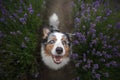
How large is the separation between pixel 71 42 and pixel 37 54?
671 mm

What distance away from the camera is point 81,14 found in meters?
3.90

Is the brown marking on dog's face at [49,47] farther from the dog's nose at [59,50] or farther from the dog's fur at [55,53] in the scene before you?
the dog's nose at [59,50]

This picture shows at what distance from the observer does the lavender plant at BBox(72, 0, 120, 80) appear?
3441mm

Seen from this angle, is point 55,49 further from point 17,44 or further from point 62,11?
point 62,11

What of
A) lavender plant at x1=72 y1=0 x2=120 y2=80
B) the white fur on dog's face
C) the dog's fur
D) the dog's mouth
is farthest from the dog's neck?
the dog's mouth

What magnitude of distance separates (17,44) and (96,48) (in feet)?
4.55

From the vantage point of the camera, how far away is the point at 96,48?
3580 millimetres

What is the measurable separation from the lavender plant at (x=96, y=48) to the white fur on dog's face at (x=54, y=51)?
181mm

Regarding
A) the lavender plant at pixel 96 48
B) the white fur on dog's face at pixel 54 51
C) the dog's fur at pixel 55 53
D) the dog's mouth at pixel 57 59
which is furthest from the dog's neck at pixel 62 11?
the dog's mouth at pixel 57 59

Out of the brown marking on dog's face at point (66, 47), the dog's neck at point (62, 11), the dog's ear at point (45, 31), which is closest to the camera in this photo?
the brown marking on dog's face at point (66, 47)

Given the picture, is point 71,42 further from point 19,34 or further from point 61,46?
point 19,34

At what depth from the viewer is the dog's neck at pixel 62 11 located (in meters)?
4.48

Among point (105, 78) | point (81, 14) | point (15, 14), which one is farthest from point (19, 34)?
point (105, 78)

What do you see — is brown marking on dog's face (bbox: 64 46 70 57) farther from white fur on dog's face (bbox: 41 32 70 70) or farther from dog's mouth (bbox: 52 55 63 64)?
dog's mouth (bbox: 52 55 63 64)
